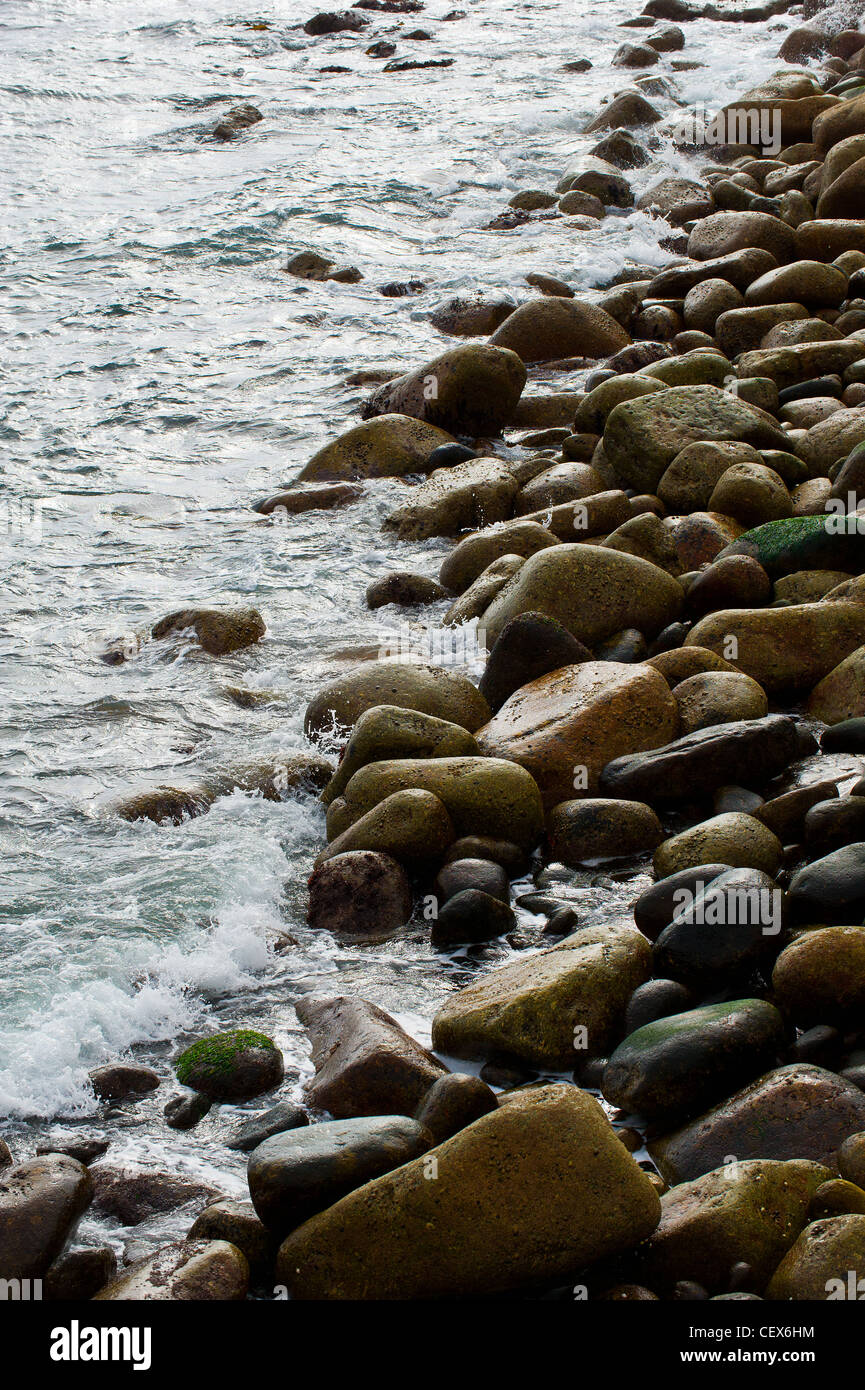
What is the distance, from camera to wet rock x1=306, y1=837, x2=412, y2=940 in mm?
5008

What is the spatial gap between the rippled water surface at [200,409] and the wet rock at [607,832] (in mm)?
238

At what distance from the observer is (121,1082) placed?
4211mm

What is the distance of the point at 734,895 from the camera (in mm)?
4133

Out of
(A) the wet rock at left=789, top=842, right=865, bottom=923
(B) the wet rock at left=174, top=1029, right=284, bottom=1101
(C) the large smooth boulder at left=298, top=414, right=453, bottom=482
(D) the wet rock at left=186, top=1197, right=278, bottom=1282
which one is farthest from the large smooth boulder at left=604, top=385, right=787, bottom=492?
(D) the wet rock at left=186, top=1197, right=278, bottom=1282

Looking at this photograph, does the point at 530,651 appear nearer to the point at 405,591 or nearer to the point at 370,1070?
the point at 405,591

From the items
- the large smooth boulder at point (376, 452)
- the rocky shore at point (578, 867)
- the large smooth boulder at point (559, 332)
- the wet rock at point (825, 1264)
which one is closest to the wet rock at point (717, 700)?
the rocky shore at point (578, 867)

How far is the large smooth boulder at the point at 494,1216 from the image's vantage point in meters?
3.17

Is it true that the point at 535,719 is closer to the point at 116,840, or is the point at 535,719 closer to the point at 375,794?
the point at 375,794

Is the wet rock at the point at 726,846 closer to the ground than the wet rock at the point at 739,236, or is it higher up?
closer to the ground

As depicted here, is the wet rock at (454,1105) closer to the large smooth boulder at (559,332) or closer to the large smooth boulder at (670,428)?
the large smooth boulder at (670,428)

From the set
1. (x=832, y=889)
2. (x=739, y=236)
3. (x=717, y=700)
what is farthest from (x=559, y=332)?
(x=832, y=889)

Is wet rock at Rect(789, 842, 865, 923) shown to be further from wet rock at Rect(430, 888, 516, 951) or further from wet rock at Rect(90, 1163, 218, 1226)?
wet rock at Rect(90, 1163, 218, 1226)

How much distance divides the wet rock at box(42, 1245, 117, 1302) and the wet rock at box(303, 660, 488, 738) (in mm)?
3124

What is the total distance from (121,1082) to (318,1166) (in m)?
1.04
